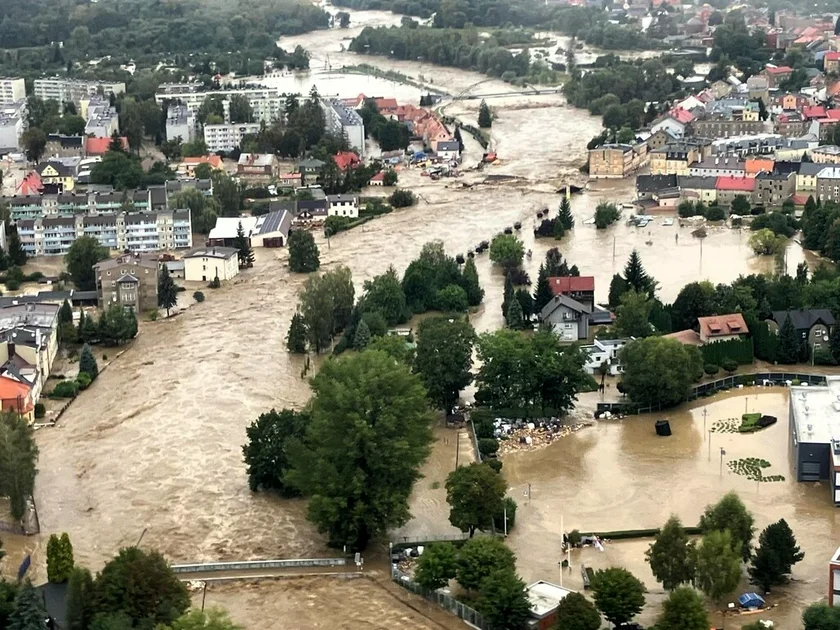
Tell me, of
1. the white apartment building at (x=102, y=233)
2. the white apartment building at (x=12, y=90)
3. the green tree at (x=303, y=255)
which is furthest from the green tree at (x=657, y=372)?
the white apartment building at (x=12, y=90)

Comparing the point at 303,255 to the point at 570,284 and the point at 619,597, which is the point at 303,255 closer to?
the point at 570,284

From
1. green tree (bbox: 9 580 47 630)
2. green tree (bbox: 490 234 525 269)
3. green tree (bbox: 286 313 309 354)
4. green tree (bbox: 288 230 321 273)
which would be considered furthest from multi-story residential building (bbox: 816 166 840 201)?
green tree (bbox: 9 580 47 630)

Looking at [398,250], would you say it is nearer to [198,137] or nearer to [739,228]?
[739,228]

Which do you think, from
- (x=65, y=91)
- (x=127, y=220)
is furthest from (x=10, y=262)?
(x=65, y=91)

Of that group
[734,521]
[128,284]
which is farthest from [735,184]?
[734,521]

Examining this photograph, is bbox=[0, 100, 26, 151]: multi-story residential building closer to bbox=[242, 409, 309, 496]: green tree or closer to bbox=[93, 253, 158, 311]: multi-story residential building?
bbox=[93, 253, 158, 311]: multi-story residential building

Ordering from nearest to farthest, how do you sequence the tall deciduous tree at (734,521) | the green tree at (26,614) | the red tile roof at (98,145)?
the green tree at (26,614) < the tall deciduous tree at (734,521) < the red tile roof at (98,145)

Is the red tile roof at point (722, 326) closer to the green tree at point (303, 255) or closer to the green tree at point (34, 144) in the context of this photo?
the green tree at point (303, 255)
